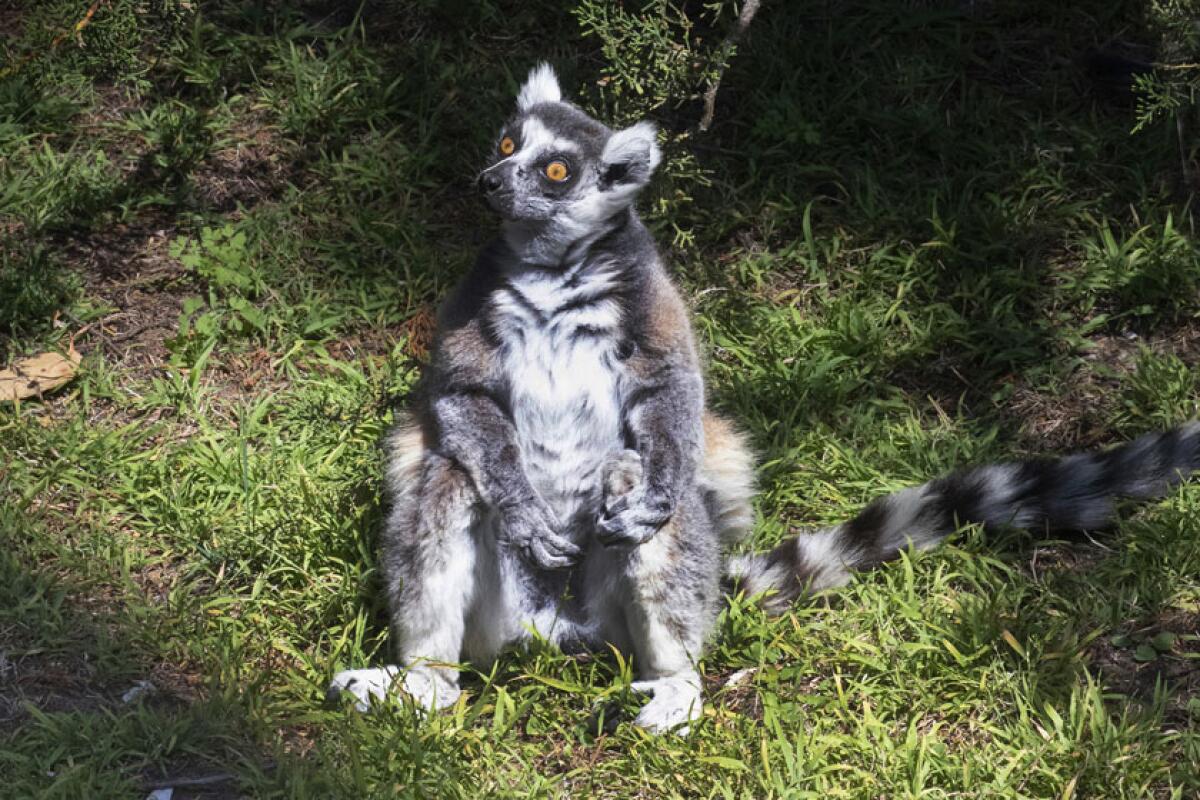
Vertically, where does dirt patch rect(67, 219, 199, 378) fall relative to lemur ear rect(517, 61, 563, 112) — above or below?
below

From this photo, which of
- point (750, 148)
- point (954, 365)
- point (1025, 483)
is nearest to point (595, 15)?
point (750, 148)

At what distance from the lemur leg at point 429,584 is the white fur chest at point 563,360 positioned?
0.28m

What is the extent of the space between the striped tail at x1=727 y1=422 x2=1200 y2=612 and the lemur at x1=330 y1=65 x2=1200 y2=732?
32 centimetres

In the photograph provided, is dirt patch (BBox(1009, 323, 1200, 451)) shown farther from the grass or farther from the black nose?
the black nose

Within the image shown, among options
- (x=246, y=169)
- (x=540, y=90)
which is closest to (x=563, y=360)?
(x=540, y=90)

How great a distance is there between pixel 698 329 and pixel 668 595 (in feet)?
5.29

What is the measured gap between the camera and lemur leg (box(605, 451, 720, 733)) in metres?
3.95

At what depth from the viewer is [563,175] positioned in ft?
13.1

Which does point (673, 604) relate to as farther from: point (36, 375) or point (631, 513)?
point (36, 375)

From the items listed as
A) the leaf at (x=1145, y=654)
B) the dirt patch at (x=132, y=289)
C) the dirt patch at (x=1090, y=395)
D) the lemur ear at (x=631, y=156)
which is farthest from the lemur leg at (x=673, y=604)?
the dirt patch at (x=132, y=289)

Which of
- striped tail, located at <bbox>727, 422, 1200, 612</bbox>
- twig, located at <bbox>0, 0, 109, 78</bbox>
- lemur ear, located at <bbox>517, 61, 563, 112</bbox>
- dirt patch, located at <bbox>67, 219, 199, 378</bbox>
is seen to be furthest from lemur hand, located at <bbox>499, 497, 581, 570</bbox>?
twig, located at <bbox>0, 0, 109, 78</bbox>

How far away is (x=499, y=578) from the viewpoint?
409cm

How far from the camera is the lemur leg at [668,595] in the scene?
13.0 feet

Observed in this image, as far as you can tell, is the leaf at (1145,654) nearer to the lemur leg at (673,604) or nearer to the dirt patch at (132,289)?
the lemur leg at (673,604)
